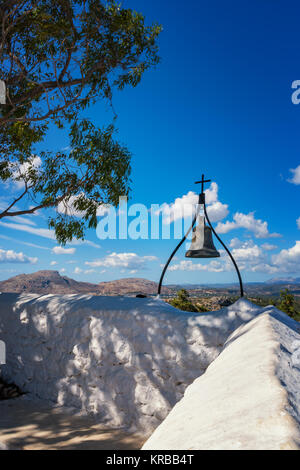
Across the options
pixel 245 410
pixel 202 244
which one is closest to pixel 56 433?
pixel 202 244

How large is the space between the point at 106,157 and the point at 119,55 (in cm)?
206

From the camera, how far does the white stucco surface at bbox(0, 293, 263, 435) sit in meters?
3.84

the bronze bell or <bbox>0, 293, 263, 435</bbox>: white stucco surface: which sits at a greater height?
the bronze bell

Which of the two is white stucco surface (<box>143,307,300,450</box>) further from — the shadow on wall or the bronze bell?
the shadow on wall

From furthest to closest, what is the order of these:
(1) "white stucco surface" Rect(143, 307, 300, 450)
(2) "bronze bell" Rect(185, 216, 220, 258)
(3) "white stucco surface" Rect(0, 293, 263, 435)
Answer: (2) "bronze bell" Rect(185, 216, 220, 258), (3) "white stucco surface" Rect(0, 293, 263, 435), (1) "white stucco surface" Rect(143, 307, 300, 450)

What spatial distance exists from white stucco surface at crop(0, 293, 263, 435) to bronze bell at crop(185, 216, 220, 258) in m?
0.87

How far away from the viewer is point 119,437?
4082 millimetres

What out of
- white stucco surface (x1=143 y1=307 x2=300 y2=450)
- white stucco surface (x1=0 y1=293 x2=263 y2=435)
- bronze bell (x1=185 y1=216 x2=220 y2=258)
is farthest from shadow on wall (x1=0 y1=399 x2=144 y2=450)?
white stucco surface (x1=143 y1=307 x2=300 y2=450)

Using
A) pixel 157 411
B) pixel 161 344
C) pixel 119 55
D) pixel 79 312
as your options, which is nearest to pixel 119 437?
pixel 157 411

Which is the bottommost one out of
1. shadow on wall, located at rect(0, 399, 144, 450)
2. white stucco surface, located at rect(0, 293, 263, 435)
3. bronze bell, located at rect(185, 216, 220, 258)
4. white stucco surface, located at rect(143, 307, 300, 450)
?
shadow on wall, located at rect(0, 399, 144, 450)

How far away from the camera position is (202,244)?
15.2 ft

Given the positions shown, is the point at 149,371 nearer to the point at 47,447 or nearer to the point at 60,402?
the point at 47,447

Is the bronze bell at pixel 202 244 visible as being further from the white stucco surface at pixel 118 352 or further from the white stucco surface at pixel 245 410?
the white stucco surface at pixel 245 410

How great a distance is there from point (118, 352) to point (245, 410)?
3688 millimetres
